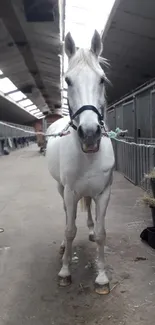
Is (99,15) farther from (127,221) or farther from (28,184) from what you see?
(127,221)

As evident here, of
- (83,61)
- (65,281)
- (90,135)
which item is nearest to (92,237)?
(65,281)

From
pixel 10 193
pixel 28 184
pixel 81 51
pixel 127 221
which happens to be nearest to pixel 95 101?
pixel 81 51

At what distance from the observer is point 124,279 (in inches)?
85.6

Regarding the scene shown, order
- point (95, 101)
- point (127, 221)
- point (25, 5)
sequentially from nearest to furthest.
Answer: point (95, 101)
point (127, 221)
point (25, 5)

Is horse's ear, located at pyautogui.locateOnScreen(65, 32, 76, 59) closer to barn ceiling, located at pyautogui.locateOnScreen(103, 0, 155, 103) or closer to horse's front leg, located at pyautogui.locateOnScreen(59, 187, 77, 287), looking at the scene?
horse's front leg, located at pyautogui.locateOnScreen(59, 187, 77, 287)

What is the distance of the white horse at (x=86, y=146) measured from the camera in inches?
67.9

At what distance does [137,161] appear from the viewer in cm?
557

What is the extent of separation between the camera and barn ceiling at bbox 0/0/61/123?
5.14 metres

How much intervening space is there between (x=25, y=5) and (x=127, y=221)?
3590 mm

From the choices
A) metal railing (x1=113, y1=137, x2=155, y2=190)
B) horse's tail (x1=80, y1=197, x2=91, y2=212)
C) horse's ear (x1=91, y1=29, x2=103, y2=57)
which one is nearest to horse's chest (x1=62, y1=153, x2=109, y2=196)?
horse's ear (x1=91, y1=29, x2=103, y2=57)

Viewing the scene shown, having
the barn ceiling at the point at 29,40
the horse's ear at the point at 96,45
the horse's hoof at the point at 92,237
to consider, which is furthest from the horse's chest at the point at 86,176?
the barn ceiling at the point at 29,40

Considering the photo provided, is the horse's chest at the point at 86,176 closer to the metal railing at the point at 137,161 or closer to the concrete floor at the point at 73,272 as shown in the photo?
the concrete floor at the point at 73,272

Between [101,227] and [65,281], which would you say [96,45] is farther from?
[65,281]

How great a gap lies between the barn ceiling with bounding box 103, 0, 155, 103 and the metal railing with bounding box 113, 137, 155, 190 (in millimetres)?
1162
